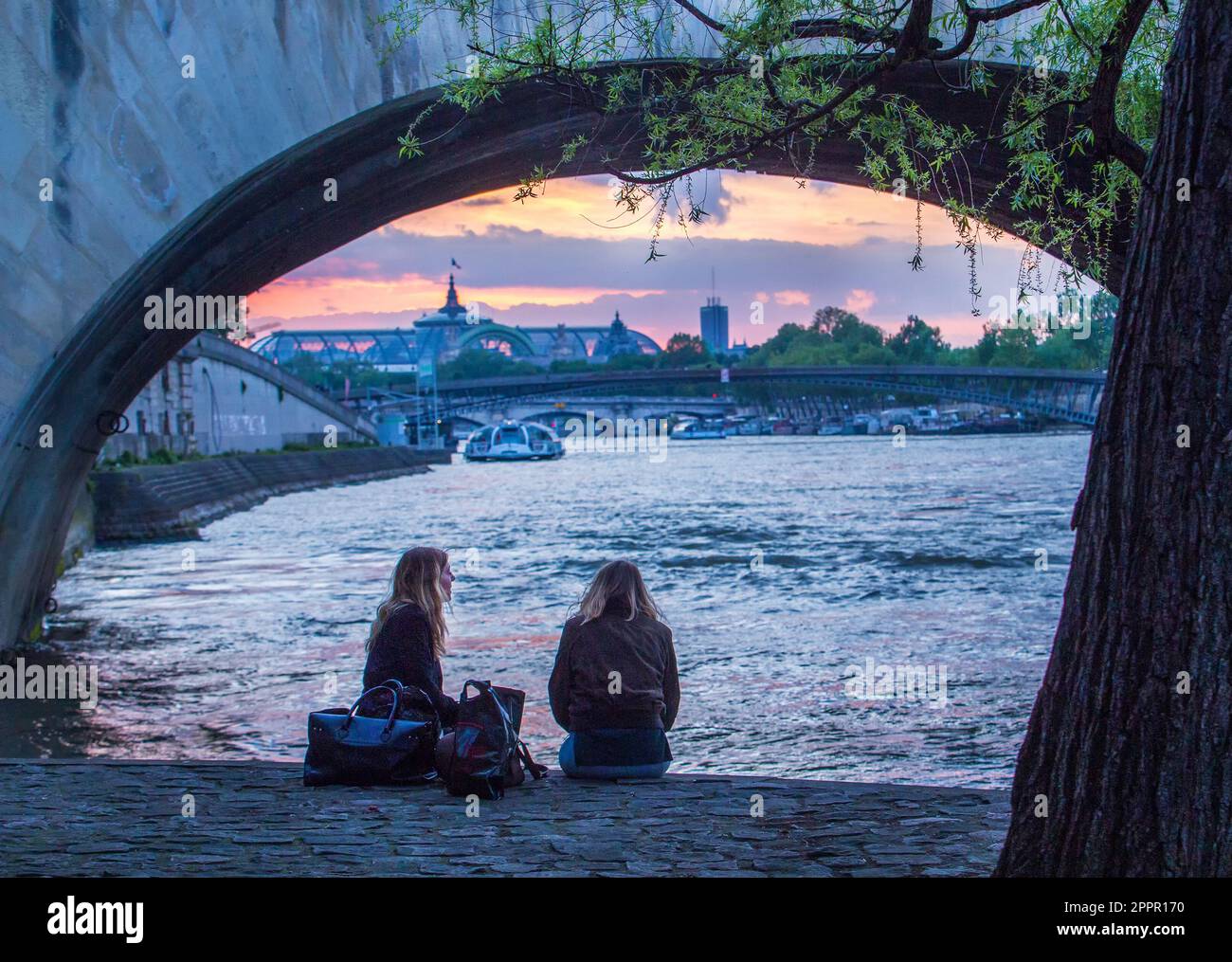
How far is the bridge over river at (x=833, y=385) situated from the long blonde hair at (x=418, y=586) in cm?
8313

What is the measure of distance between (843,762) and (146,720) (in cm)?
564

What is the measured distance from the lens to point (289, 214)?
11633 mm

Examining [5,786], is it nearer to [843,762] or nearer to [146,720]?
[146,720]

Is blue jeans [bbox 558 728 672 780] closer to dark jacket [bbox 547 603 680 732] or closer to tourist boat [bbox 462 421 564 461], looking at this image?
dark jacket [bbox 547 603 680 732]

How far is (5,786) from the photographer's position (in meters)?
7.02

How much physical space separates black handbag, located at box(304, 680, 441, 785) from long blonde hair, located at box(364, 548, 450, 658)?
13.9 inches

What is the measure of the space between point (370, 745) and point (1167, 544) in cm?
407

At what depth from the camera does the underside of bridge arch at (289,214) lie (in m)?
10.9

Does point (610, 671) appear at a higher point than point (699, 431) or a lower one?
lower

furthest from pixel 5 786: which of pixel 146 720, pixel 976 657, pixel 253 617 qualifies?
pixel 253 617
